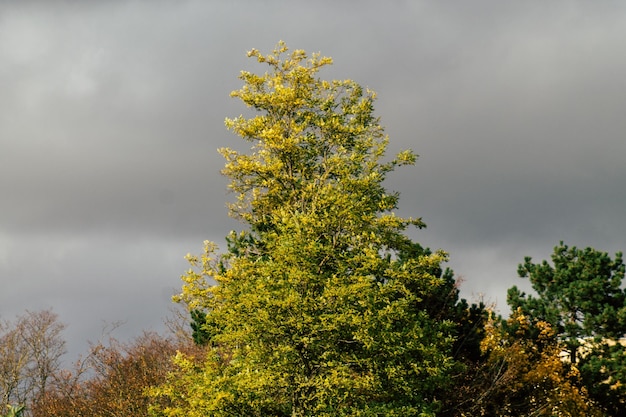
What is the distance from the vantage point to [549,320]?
39.2 m

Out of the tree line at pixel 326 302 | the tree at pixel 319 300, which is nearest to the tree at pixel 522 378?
the tree line at pixel 326 302

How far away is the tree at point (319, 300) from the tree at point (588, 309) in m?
15.4

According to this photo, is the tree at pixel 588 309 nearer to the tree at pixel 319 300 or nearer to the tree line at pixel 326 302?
the tree line at pixel 326 302

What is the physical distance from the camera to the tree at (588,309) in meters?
37.5

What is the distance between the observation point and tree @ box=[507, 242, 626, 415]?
37.5 meters

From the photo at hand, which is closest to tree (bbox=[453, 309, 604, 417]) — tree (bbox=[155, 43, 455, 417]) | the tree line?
the tree line

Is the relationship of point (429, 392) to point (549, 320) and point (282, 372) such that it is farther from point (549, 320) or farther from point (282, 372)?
point (549, 320)

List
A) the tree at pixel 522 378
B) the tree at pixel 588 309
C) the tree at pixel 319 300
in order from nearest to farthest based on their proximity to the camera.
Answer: the tree at pixel 319 300
the tree at pixel 522 378
the tree at pixel 588 309

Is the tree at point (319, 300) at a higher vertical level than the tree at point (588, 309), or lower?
lower

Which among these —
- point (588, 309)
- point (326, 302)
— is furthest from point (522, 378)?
point (326, 302)

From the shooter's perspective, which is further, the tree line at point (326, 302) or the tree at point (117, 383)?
the tree at point (117, 383)

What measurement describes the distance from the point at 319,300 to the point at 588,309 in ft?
71.4

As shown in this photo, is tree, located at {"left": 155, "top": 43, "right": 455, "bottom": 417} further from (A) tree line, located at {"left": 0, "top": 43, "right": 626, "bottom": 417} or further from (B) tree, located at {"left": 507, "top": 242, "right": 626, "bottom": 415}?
(B) tree, located at {"left": 507, "top": 242, "right": 626, "bottom": 415}

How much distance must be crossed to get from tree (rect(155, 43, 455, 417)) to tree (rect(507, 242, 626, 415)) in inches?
608
